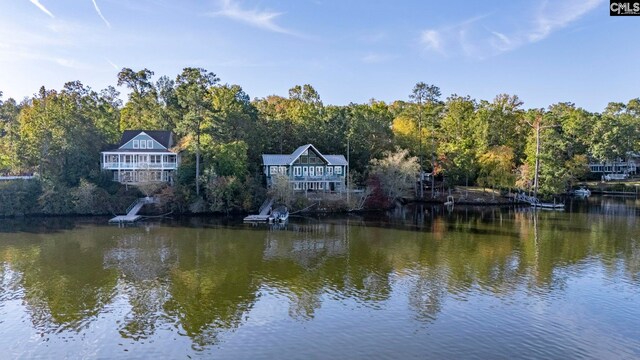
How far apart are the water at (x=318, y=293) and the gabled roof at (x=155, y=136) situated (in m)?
17.3

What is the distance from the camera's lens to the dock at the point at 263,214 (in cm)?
4272

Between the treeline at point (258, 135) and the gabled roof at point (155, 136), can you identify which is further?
the gabled roof at point (155, 136)

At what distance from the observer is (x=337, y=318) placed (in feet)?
61.7

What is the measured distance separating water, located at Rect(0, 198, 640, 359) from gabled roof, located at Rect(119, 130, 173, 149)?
56.8ft

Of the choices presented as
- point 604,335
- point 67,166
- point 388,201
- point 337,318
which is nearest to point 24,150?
point 67,166

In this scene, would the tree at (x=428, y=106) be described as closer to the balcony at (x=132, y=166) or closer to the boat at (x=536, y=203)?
the boat at (x=536, y=203)

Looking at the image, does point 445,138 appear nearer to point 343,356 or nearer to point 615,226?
point 615,226


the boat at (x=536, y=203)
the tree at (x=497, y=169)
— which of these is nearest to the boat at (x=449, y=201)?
the tree at (x=497, y=169)

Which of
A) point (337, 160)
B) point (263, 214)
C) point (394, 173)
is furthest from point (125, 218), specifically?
point (394, 173)

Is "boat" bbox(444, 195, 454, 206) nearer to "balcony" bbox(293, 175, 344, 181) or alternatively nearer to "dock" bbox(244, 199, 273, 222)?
"balcony" bbox(293, 175, 344, 181)

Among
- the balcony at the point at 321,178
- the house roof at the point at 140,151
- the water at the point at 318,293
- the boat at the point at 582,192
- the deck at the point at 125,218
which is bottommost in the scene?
the water at the point at 318,293
